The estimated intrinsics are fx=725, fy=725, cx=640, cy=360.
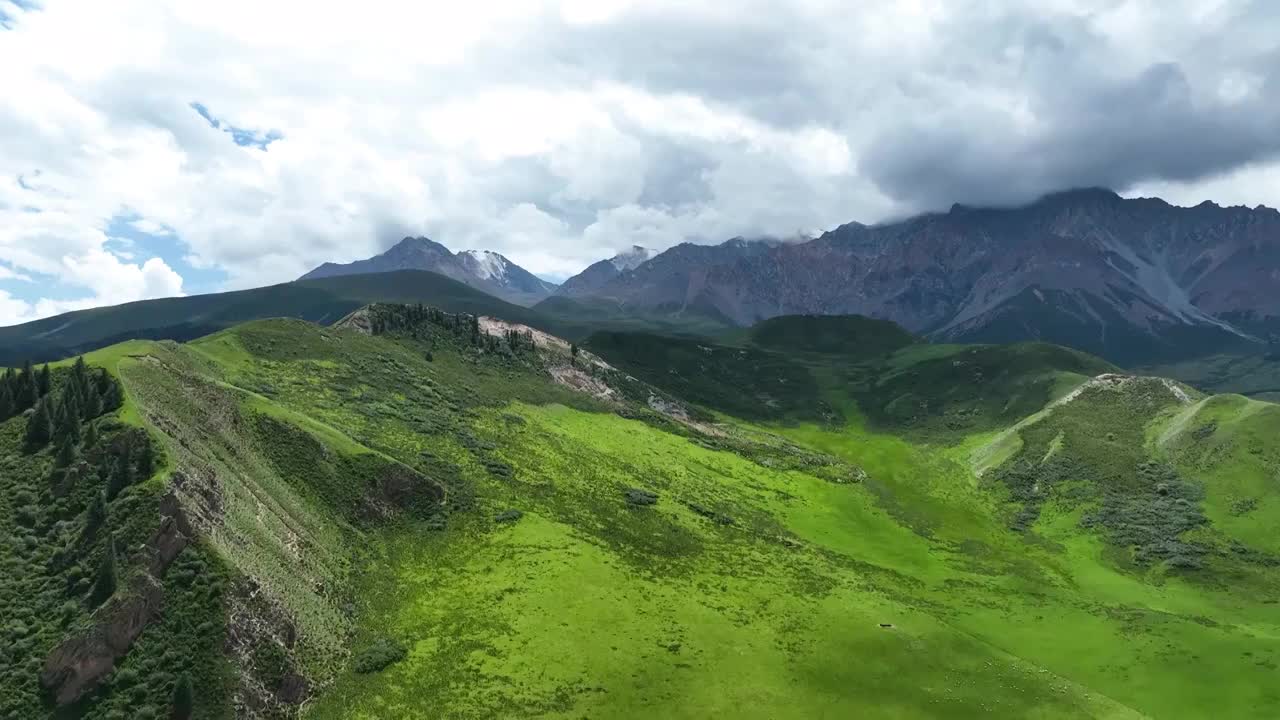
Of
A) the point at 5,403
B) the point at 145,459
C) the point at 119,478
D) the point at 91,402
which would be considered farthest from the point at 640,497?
the point at 5,403

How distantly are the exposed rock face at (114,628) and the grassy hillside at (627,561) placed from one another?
744mm

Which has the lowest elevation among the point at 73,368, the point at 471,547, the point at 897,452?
the point at 897,452

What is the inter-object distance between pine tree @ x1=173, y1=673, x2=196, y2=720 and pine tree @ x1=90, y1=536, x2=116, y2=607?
Result: 7.62 meters

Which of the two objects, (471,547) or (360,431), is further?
(360,431)

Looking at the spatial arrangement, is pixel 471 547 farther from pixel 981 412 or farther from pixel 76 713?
pixel 981 412

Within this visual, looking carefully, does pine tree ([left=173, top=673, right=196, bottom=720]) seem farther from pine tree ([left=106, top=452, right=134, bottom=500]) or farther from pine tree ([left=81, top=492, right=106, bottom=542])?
pine tree ([left=106, top=452, right=134, bottom=500])

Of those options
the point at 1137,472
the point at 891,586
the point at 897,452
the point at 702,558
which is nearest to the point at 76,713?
the point at 702,558

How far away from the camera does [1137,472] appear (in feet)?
391

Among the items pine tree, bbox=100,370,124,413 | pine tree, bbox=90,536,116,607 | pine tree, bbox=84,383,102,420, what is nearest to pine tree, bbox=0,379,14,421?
pine tree, bbox=84,383,102,420

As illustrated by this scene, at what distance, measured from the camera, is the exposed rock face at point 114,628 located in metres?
41.0

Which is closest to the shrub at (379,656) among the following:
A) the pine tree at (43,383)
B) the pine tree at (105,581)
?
the pine tree at (105,581)

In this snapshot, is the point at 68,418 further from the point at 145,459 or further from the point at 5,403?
the point at 145,459

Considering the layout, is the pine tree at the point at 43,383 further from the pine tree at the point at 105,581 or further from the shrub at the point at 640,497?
the shrub at the point at 640,497

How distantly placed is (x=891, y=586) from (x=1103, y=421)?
88.9 metres
